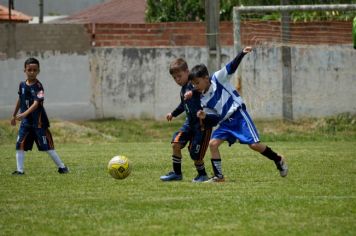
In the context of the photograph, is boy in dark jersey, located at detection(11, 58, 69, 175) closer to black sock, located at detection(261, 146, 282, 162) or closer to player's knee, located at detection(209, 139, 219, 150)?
player's knee, located at detection(209, 139, 219, 150)

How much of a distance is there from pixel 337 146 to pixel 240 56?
7.28 meters

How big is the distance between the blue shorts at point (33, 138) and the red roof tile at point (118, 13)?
2046 centimetres

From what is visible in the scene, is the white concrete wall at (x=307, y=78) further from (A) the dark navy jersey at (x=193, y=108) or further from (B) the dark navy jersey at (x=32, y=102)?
(A) the dark navy jersey at (x=193, y=108)

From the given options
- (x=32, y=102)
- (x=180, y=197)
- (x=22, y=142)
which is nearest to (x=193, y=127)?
(x=180, y=197)

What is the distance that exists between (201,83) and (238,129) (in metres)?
0.69

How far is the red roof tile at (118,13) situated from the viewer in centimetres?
3294

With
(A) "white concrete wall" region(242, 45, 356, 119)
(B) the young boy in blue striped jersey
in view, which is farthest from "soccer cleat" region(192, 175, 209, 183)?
(A) "white concrete wall" region(242, 45, 356, 119)

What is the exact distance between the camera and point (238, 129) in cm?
1102

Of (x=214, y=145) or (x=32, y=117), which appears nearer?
(x=214, y=145)

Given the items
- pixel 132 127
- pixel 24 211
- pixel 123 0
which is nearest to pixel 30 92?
pixel 24 211

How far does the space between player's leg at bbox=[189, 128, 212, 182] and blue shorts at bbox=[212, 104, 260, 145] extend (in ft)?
0.62

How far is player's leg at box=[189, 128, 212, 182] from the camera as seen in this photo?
1120cm

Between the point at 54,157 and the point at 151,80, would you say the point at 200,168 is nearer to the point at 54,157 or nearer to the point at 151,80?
the point at 54,157

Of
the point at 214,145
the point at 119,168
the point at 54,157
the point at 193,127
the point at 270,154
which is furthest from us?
the point at 54,157
